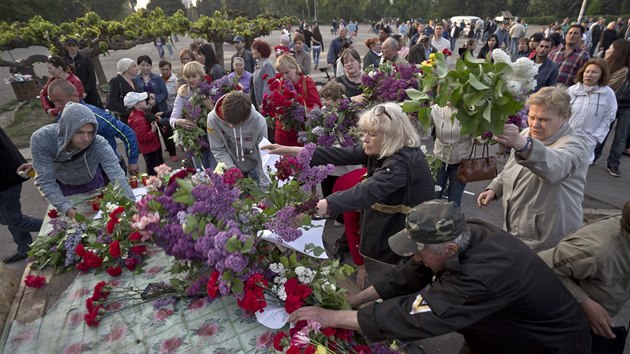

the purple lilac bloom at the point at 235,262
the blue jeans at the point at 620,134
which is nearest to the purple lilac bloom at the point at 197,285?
the purple lilac bloom at the point at 235,262

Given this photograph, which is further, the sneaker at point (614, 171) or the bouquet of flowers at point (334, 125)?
the sneaker at point (614, 171)

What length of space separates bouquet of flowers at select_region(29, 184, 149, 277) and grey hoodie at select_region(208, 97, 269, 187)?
49.4 inches

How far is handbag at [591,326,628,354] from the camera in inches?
76.9

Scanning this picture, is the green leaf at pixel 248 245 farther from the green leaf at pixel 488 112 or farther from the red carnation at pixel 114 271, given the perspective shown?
the green leaf at pixel 488 112

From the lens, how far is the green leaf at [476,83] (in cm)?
175

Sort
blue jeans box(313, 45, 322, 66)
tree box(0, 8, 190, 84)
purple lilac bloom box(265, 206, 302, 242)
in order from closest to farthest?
purple lilac bloom box(265, 206, 302, 242) < tree box(0, 8, 190, 84) < blue jeans box(313, 45, 322, 66)

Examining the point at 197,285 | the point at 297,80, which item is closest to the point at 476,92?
the point at 197,285

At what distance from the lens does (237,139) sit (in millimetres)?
3650

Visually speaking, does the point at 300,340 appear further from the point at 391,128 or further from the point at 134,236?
the point at 391,128

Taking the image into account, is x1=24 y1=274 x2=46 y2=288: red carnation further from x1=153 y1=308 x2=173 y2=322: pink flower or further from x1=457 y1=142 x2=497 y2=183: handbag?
x1=457 y1=142 x2=497 y2=183: handbag

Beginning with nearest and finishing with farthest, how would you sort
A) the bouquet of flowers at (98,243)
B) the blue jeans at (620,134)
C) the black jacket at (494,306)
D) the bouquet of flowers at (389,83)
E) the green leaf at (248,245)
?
the black jacket at (494,306), the green leaf at (248,245), the bouquet of flowers at (98,243), the bouquet of flowers at (389,83), the blue jeans at (620,134)

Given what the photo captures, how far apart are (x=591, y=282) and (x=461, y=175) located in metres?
1.46

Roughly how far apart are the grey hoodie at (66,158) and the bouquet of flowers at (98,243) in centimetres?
29

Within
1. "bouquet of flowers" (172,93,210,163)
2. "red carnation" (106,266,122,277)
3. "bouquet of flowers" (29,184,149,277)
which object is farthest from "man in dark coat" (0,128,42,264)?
"red carnation" (106,266,122,277)
